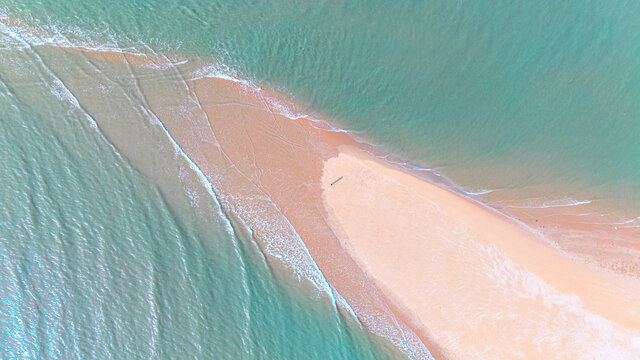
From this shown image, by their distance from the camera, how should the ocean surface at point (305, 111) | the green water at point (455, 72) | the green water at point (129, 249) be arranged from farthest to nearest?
the green water at point (455, 72) → the ocean surface at point (305, 111) → the green water at point (129, 249)

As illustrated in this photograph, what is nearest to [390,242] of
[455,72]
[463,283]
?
[463,283]

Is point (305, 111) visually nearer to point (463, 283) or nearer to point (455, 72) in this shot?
point (455, 72)

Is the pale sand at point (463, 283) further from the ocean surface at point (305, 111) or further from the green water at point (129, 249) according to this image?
the green water at point (129, 249)

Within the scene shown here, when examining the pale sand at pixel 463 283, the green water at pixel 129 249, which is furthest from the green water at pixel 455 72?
the green water at pixel 129 249

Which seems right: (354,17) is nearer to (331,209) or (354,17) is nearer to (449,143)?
(449,143)

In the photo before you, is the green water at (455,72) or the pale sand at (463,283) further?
the green water at (455,72)

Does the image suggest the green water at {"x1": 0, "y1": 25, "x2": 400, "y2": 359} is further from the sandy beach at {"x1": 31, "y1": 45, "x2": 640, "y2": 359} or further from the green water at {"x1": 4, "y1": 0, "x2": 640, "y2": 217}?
the green water at {"x1": 4, "y1": 0, "x2": 640, "y2": 217}
